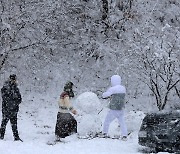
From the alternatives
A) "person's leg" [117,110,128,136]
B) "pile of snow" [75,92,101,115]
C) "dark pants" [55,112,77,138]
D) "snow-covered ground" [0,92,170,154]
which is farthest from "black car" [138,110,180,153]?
"dark pants" [55,112,77,138]

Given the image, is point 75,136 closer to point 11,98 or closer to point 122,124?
point 122,124

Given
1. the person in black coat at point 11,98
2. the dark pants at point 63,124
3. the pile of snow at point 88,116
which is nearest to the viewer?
the person in black coat at point 11,98

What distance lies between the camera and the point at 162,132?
8.80m

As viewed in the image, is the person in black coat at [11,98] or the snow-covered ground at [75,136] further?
the person in black coat at [11,98]

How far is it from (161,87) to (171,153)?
5.44 meters

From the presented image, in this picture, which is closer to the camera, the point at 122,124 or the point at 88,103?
the point at 122,124

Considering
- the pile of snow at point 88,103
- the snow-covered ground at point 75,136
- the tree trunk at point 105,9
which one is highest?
the tree trunk at point 105,9

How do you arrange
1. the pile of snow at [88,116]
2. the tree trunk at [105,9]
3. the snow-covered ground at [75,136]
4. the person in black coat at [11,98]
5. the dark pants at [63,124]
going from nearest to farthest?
the snow-covered ground at [75,136] < the person in black coat at [11,98] < the dark pants at [63,124] < the pile of snow at [88,116] < the tree trunk at [105,9]

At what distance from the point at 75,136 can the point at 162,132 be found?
252 centimetres

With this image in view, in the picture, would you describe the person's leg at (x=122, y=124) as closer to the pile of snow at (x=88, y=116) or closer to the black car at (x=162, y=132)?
the pile of snow at (x=88, y=116)

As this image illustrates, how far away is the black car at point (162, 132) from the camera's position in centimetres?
862

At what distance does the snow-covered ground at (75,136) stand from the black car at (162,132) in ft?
1.27

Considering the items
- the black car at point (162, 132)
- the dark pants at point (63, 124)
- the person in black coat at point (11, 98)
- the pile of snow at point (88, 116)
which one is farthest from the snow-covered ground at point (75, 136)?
the person in black coat at point (11, 98)

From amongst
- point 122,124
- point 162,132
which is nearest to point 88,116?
point 122,124
